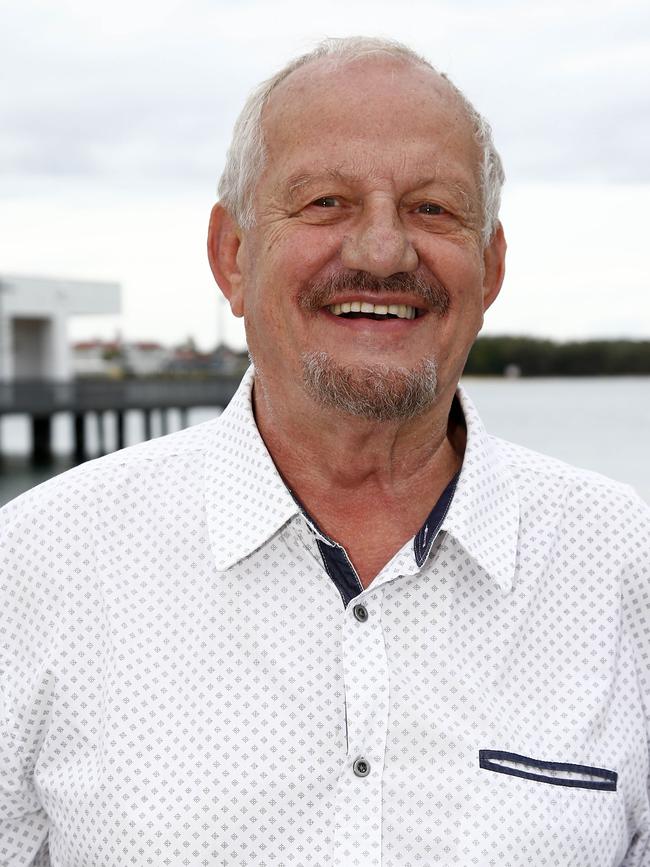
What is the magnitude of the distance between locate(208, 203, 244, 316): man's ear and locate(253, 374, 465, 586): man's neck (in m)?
0.22

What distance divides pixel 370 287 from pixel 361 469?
0.39m

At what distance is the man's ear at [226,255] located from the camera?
2.52 metres

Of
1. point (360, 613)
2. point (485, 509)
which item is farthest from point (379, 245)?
point (360, 613)

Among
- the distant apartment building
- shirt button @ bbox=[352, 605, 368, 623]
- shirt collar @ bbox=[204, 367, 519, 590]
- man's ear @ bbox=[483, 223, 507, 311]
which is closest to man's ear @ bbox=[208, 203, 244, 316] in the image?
shirt collar @ bbox=[204, 367, 519, 590]

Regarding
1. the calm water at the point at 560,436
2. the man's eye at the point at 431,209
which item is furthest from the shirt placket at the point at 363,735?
the calm water at the point at 560,436

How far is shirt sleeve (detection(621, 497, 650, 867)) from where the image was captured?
2.34 m

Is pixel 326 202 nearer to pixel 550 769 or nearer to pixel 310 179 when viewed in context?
pixel 310 179

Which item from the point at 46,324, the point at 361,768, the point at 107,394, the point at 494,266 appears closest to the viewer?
the point at 361,768

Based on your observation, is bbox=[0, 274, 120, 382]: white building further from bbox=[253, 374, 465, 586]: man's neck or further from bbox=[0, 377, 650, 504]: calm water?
bbox=[253, 374, 465, 586]: man's neck

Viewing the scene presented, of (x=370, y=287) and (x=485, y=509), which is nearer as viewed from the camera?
(x=370, y=287)

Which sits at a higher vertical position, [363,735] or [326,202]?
[326,202]

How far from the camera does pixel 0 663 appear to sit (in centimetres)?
224

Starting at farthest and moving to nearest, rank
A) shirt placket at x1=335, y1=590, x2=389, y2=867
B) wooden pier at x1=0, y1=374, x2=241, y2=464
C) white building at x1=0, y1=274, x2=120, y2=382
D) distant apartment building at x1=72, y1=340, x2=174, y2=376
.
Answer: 1. distant apartment building at x1=72, y1=340, x2=174, y2=376
2. white building at x1=0, y1=274, x2=120, y2=382
3. wooden pier at x1=0, y1=374, x2=241, y2=464
4. shirt placket at x1=335, y1=590, x2=389, y2=867

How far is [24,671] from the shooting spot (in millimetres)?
2227
